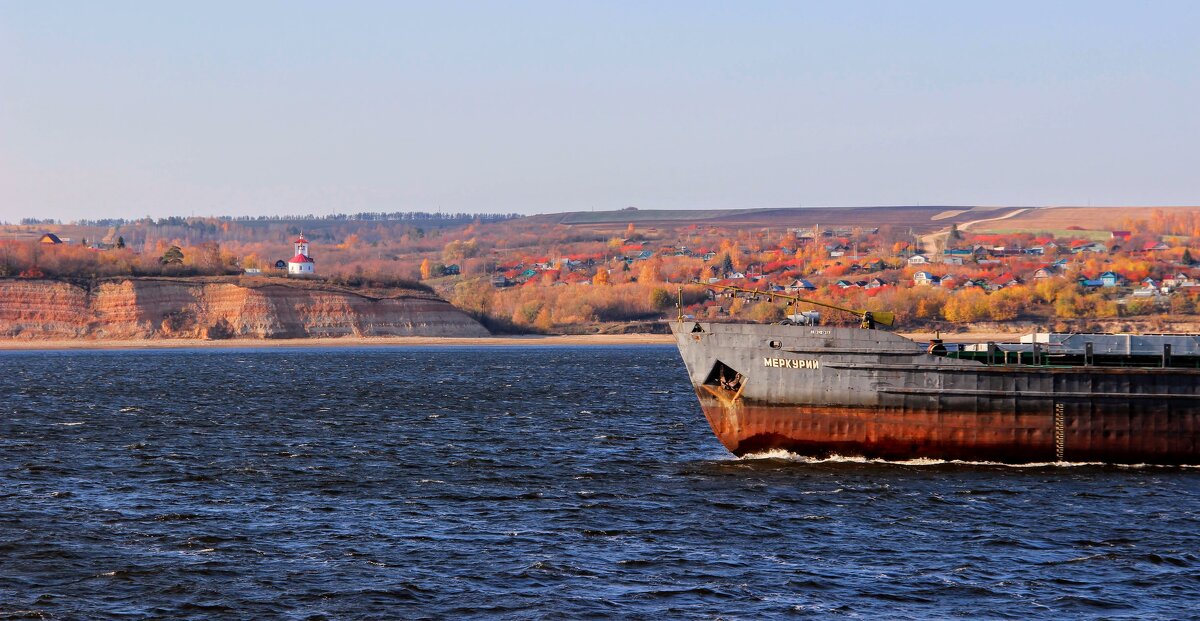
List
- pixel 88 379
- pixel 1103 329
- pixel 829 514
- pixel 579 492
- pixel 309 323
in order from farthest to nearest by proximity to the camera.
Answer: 1. pixel 309 323
2. pixel 1103 329
3. pixel 88 379
4. pixel 579 492
5. pixel 829 514

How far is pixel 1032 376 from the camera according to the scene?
37250 millimetres

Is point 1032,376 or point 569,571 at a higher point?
point 1032,376

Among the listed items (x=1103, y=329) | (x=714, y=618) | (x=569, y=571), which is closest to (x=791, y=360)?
(x=569, y=571)

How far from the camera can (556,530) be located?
31.0m

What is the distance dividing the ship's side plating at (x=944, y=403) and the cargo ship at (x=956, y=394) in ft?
0.09

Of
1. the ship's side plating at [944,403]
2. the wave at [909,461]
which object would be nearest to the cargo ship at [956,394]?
the ship's side plating at [944,403]

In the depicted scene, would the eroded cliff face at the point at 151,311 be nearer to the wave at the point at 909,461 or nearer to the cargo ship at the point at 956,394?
the wave at the point at 909,461

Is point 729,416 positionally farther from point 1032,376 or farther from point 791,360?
point 1032,376

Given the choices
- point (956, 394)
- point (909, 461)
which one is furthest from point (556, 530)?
point (956, 394)

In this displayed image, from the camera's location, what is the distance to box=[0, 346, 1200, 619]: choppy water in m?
24.4

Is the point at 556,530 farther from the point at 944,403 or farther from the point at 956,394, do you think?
the point at 956,394

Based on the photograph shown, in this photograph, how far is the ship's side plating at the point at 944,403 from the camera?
122ft

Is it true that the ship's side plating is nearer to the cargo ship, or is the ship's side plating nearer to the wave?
the cargo ship

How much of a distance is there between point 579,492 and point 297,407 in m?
35.0
